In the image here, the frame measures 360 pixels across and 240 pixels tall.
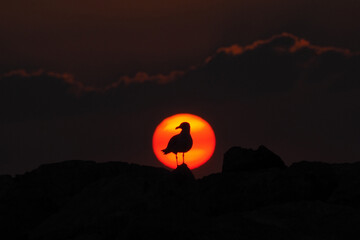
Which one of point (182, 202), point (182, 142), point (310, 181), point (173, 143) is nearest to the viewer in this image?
point (182, 202)

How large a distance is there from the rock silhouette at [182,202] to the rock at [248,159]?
0.10 feet

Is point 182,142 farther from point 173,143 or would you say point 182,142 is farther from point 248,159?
point 248,159

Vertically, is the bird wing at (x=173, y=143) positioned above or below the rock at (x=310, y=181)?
above

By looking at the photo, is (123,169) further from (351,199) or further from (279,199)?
(351,199)

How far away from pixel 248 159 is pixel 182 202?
156 inches

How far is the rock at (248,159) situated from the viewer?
1891cm

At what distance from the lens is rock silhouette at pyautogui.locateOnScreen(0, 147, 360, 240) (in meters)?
12.8

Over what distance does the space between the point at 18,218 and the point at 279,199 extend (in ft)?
21.5

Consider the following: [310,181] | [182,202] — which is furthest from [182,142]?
[310,181]

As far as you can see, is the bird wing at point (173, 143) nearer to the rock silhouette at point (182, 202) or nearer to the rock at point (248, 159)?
the rock silhouette at point (182, 202)

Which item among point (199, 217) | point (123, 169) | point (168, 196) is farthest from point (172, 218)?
point (123, 169)

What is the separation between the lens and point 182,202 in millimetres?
15523

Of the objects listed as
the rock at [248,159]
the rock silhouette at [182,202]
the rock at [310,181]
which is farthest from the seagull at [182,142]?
the rock at [310,181]

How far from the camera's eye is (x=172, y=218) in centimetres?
1271
